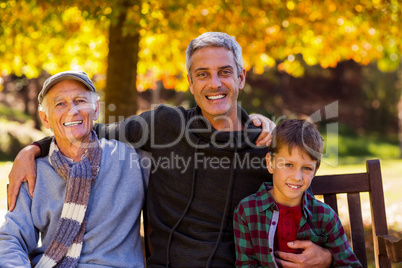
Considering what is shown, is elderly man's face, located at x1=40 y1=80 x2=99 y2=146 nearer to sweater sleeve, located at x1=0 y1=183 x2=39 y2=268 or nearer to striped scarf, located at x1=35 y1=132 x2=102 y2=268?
striped scarf, located at x1=35 y1=132 x2=102 y2=268

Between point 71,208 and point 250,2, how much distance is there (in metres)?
3.32

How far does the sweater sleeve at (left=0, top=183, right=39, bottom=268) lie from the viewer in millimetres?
2439

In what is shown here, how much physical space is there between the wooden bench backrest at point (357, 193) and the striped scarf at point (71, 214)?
148cm

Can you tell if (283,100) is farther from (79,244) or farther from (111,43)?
(79,244)

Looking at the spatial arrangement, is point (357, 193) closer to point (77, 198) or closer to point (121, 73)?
point (77, 198)

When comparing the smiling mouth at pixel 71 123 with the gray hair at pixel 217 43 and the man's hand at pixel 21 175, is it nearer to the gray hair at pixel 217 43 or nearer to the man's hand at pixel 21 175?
the man's hand at pixel 21 175

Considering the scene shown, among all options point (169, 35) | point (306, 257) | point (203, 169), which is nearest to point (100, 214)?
point (203, 169)

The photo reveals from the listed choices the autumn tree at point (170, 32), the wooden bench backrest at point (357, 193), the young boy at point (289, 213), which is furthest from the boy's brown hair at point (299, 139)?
the autumn tree at point (170, 32)

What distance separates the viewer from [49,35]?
6.29 meters

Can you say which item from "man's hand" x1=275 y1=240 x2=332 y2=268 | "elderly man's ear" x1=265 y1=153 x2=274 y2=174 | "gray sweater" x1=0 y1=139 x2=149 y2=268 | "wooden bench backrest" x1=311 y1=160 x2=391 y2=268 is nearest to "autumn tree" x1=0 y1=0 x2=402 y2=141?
"gray sweater" x1=0 y1=139 x2=149 y2=268

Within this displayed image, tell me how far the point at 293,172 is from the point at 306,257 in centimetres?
49

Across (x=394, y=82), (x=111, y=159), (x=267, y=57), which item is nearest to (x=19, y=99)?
(x=394, y=82)

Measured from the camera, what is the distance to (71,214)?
266 cm

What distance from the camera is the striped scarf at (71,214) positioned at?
2619 millimetres
